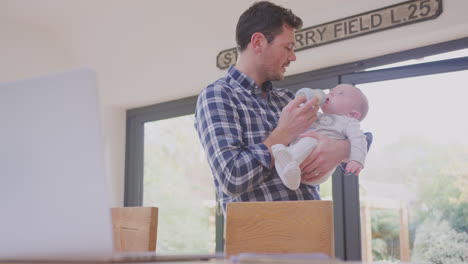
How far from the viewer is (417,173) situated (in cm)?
277

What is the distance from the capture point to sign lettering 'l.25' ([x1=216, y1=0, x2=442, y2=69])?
2.52 metres

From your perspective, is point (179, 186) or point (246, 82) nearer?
point (246, 82)

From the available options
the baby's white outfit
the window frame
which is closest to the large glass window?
the window frame

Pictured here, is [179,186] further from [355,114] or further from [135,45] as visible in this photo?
[355,114]

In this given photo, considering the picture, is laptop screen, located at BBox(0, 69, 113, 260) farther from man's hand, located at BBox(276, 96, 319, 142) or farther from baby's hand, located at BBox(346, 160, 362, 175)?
baby's hand, located at BBox(346, 160, 362, 175)

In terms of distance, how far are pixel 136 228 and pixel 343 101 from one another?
0.81 m

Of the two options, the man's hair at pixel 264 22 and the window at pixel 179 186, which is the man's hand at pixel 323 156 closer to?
the man's hair at pixel 264 22

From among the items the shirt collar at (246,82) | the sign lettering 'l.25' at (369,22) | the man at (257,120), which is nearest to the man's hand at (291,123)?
the man at (257,120)

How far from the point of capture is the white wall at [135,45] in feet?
9.80

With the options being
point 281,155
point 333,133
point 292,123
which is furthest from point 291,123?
point 333,133

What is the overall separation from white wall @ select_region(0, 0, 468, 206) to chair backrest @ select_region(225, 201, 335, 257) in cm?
172

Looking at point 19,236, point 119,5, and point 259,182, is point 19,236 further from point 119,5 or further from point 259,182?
point 119,5

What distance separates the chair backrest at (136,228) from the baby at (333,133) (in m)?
0.39

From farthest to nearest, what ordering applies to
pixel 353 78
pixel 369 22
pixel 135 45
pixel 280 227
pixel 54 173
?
pixel 135 45 → pixel 353 78 → pixel 369 22 → pixel 280 227 → pixel 54 173
